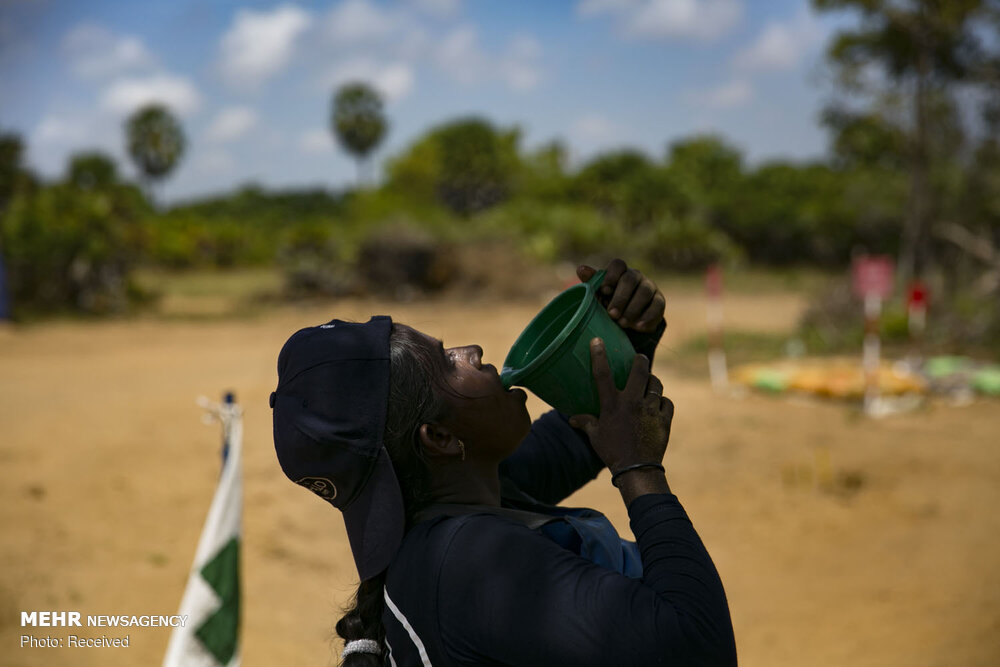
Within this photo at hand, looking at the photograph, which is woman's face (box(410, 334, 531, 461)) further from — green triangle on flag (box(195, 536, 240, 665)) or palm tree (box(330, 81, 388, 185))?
palm tree (box(330, 81, 388, 185))

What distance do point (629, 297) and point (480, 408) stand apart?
36cm

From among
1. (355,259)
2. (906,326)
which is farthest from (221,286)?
(906,326)

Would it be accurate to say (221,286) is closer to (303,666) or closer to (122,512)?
(122,512)

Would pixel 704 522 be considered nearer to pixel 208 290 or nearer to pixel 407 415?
pixel 407 415

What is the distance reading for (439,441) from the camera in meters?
1.34

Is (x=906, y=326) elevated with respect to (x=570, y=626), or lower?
lower

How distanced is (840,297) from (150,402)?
9.56 metres

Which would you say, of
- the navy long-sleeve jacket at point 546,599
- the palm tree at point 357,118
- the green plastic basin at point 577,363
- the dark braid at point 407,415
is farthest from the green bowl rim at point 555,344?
the palm tree at point 357,118

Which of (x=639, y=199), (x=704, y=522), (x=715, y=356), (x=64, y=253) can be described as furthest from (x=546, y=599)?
(x=639, y=199)

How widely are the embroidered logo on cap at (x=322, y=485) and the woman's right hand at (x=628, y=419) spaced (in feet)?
1.31

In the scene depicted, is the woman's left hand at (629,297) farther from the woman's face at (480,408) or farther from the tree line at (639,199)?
the tree line at (639,199)

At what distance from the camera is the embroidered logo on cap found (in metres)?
1.26

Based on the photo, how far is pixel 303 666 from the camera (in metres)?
3.70

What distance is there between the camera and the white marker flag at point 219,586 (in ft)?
8.79
